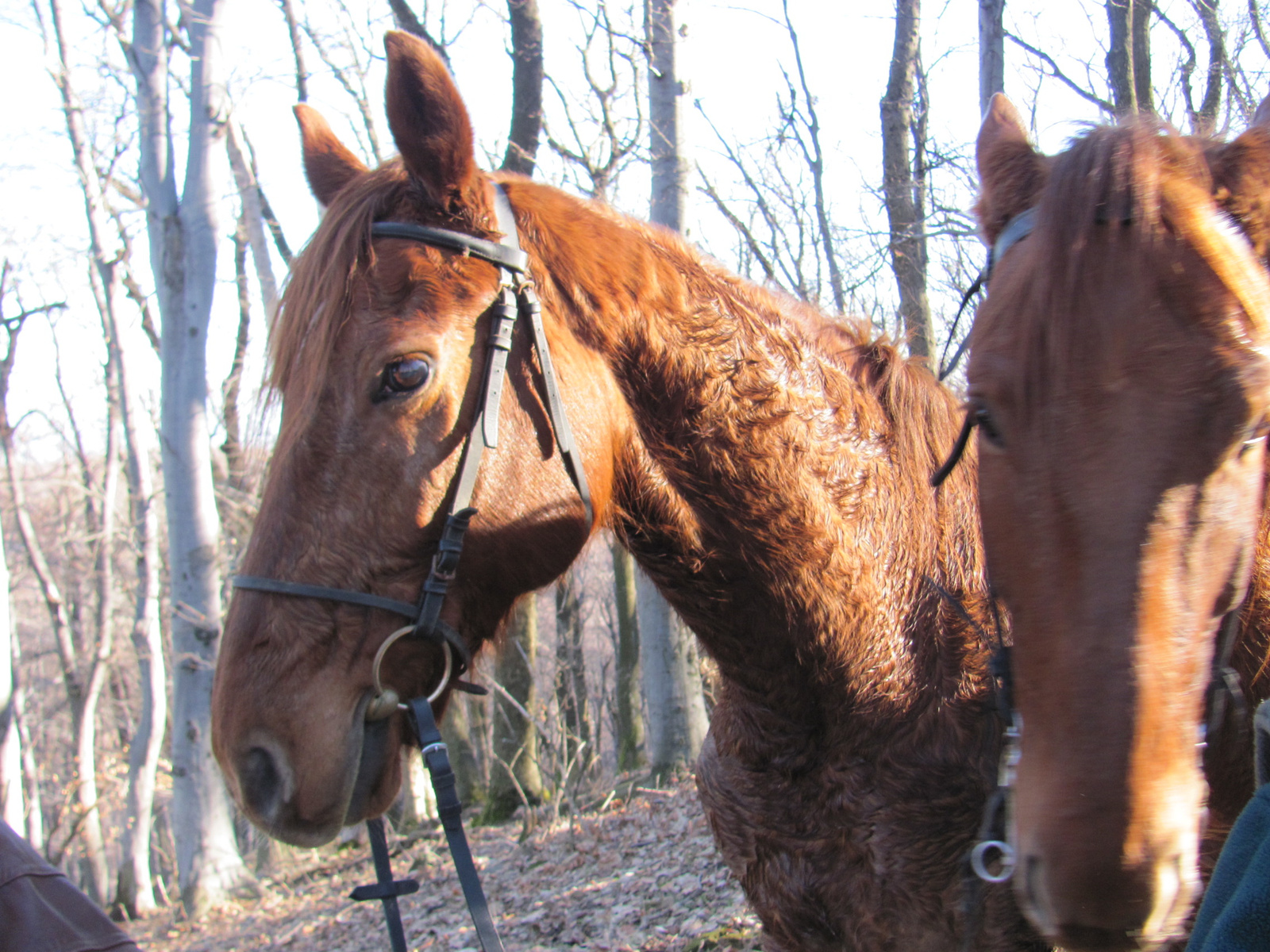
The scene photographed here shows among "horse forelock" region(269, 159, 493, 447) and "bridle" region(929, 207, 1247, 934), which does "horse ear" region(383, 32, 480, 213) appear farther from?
"bridle" region(929, 207, 1247, 934)

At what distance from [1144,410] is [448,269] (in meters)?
1.51

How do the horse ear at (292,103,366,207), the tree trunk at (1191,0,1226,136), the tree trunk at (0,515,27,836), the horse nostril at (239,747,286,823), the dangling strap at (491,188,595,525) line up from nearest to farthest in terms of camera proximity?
the horse nostril at (239,747,286,823) < the dangling strap at (491,188,595,525) < the horse ear at (292,103,366,207) < the tree trunk at (0,515,27,836) < the tree trunk at (1191,0,1226,136)

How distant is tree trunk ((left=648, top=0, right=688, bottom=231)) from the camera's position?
662 centimetres

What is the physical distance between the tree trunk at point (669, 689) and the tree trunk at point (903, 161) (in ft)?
11.9

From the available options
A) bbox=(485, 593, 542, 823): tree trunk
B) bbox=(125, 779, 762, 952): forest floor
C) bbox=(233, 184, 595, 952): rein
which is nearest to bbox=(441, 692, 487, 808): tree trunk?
bbox=(485, 593, 542, 823): tree trunk

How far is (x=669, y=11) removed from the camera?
6484 mm

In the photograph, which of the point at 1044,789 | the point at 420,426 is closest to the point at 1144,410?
the point at 1044,789

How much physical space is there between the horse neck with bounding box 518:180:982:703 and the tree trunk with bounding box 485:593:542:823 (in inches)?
281

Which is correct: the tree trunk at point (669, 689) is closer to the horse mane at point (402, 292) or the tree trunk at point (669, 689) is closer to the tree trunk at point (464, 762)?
the tree trunk at point (464, 762)

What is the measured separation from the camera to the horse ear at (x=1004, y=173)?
65.8 inches

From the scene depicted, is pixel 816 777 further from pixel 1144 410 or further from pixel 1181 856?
pixel 1144 410

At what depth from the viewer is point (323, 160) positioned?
2.55 metres

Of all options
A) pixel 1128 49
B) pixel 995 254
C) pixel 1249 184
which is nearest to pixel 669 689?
pixel 995 254

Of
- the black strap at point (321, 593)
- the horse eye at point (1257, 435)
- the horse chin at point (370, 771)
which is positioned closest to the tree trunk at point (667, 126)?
the black strap at point (321, 593)
